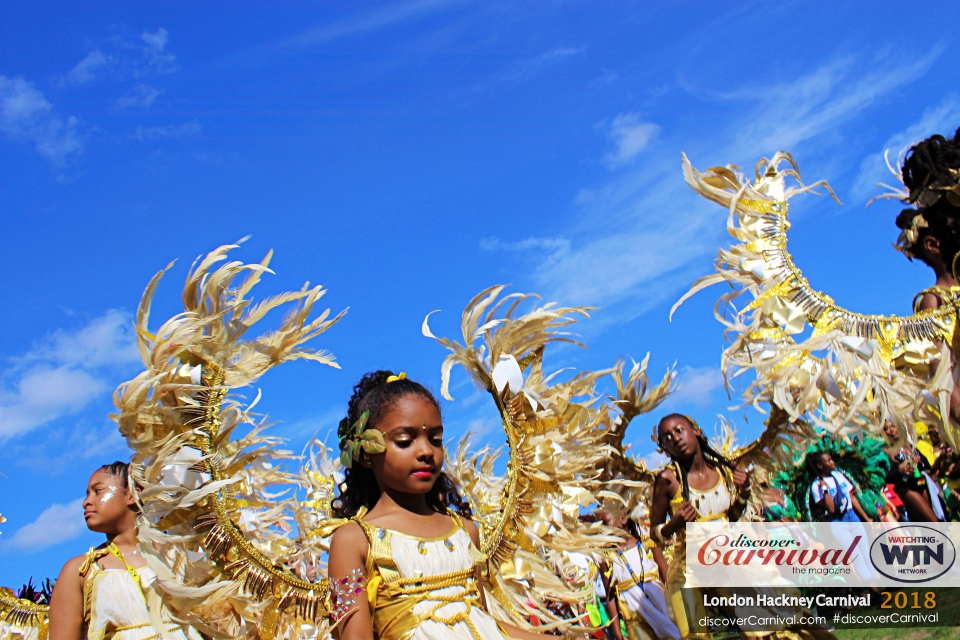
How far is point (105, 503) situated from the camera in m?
4.29

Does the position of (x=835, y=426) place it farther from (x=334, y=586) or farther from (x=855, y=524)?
(x=855, y=524)

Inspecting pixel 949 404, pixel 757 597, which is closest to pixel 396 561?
pixel 949 404

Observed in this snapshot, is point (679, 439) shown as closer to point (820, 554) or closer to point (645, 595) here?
point (645, 595)

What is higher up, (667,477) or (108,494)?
(667,477)

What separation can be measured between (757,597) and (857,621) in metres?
3.00

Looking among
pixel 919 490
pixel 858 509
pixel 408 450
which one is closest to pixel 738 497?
pixel 408 450

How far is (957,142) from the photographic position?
498 cm

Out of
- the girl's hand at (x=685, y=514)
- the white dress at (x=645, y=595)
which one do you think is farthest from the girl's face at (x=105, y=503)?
the white dress at (x=645, y=595)

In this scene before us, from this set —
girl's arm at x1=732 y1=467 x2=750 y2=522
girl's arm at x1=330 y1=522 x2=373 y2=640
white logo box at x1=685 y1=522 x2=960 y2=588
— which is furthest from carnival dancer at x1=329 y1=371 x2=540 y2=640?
girl's arm at x1=732 y1=467 x2=750 y2=522

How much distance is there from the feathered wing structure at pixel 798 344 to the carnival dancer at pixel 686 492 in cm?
42

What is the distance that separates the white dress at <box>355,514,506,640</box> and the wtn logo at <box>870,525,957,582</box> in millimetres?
5704

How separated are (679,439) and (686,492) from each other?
1.30 ft

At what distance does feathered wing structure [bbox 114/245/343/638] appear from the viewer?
3.07 m

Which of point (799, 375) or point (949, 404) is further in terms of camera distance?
point (799, 375)
